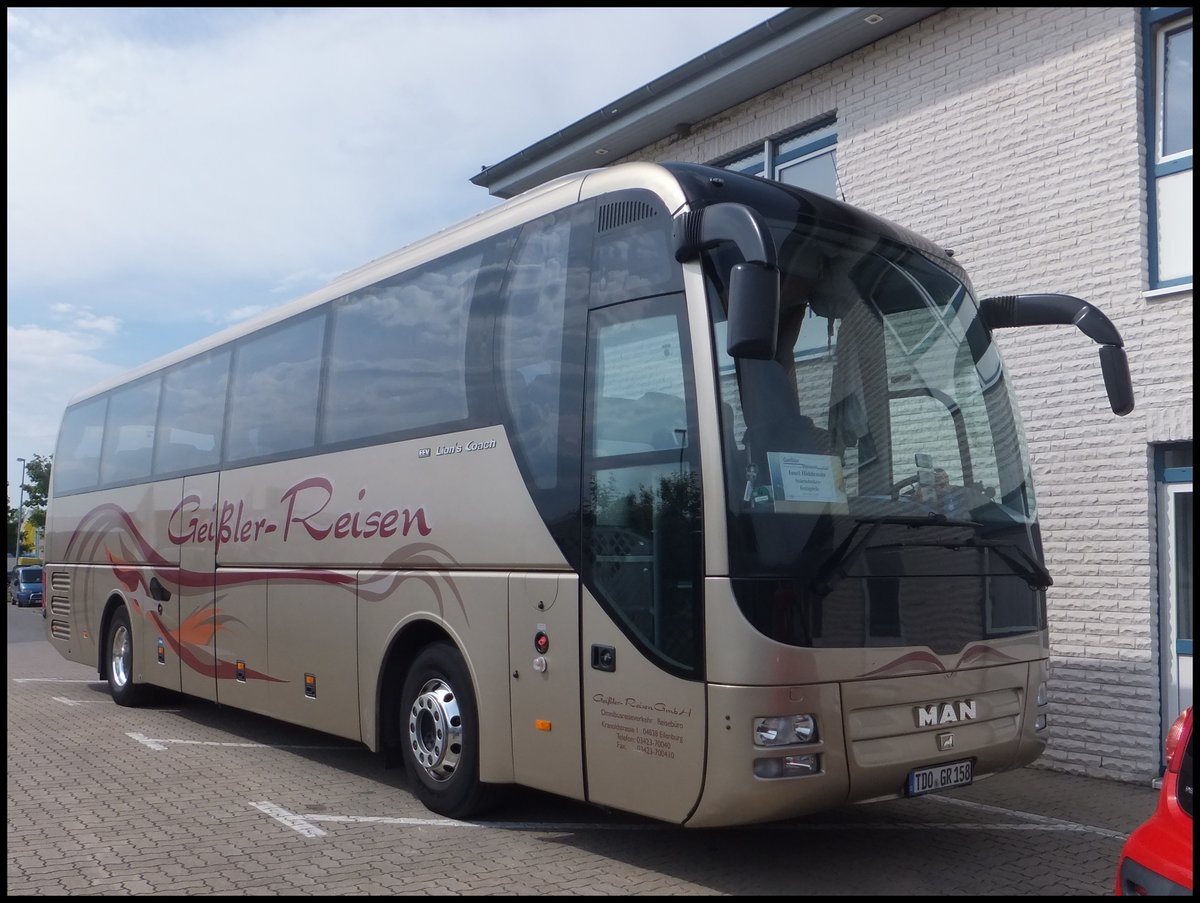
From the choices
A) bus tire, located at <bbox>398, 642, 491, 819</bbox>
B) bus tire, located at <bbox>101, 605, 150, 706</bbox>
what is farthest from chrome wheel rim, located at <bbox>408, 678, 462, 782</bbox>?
bus tire, located at <bbox>101, 605, 150, 706</bbox>

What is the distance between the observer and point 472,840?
259 inches

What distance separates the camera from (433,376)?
296 inches

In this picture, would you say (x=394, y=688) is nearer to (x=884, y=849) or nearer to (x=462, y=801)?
(x=462, y=801)

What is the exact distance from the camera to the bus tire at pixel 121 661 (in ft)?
40.7

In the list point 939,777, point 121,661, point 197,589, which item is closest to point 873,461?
point 939,777

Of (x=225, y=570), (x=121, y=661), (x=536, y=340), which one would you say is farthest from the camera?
(x=121, y=661)

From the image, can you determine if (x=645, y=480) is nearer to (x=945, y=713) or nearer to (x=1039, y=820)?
(x=945, y=713)

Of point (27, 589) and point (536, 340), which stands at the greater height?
point (536, 340)

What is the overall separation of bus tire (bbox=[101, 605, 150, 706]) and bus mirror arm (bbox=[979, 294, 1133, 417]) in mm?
9362

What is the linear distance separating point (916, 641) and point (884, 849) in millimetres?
1436

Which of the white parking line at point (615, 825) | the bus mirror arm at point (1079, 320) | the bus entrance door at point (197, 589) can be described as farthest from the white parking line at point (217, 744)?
the bus mirror arm at point (1079, 320)

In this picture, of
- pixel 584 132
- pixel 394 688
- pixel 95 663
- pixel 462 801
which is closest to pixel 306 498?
pixel 394 688

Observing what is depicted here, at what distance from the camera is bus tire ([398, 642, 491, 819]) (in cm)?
690

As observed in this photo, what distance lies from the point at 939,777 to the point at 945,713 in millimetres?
317
